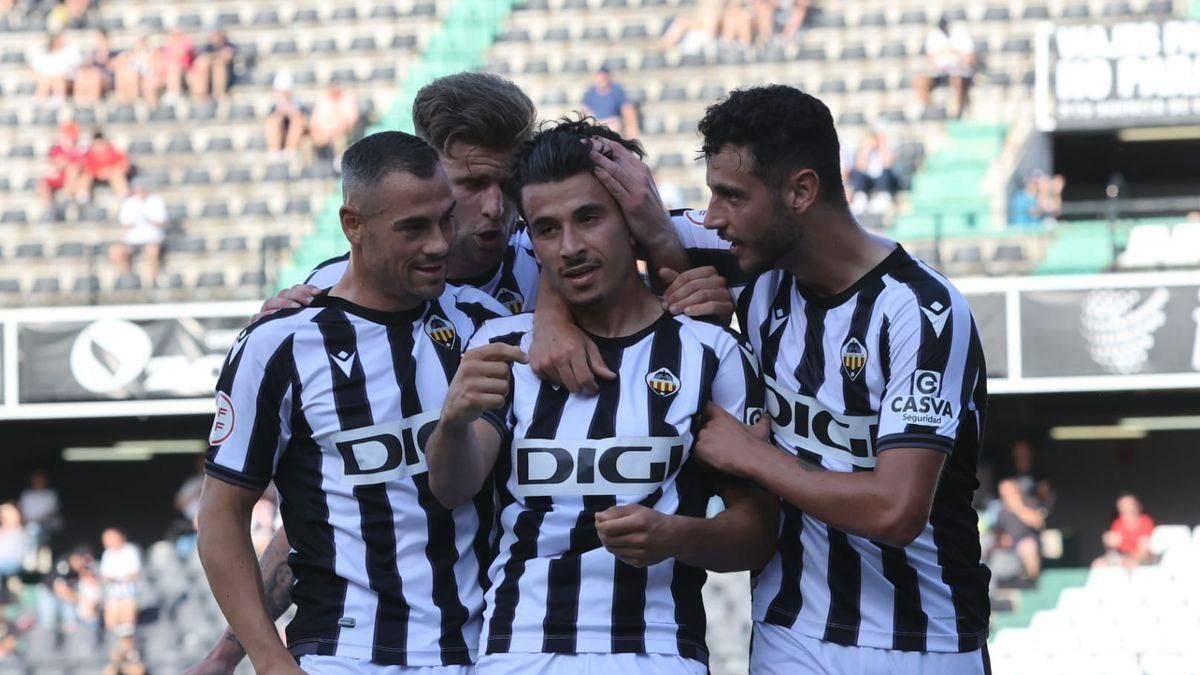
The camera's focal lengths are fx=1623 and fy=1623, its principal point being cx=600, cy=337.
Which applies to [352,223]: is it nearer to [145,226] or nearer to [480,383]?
[480,383]

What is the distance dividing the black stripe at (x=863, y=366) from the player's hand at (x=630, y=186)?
46 cm

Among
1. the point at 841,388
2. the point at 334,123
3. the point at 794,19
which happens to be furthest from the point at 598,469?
the point at 794,19

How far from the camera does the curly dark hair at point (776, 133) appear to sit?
340 centimetres

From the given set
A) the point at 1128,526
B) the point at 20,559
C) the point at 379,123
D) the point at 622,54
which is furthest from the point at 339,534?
the point at 622,54

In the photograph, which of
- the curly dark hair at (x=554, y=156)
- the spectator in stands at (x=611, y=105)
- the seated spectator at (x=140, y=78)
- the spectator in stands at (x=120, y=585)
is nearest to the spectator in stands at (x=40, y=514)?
the spectator in stands at (x=120, y=585)

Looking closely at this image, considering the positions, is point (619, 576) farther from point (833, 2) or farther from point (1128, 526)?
point (833, 2)

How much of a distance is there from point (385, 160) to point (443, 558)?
0.84 meters

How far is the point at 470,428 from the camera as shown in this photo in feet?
10.3

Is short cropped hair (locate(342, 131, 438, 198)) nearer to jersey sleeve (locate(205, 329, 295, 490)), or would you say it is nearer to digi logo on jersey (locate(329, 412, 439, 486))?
jersey sleeve (locate(205, 329, 295, 490))

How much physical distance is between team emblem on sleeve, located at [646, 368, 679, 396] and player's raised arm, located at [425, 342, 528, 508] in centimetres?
31

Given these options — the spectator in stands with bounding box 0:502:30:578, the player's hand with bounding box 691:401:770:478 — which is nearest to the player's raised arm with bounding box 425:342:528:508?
the player's hand with bounding box 691:401:770:478

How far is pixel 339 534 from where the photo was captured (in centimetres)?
338

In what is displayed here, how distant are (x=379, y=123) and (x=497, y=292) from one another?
43.1 feet

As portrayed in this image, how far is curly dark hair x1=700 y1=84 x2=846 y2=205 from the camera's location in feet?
11.2
